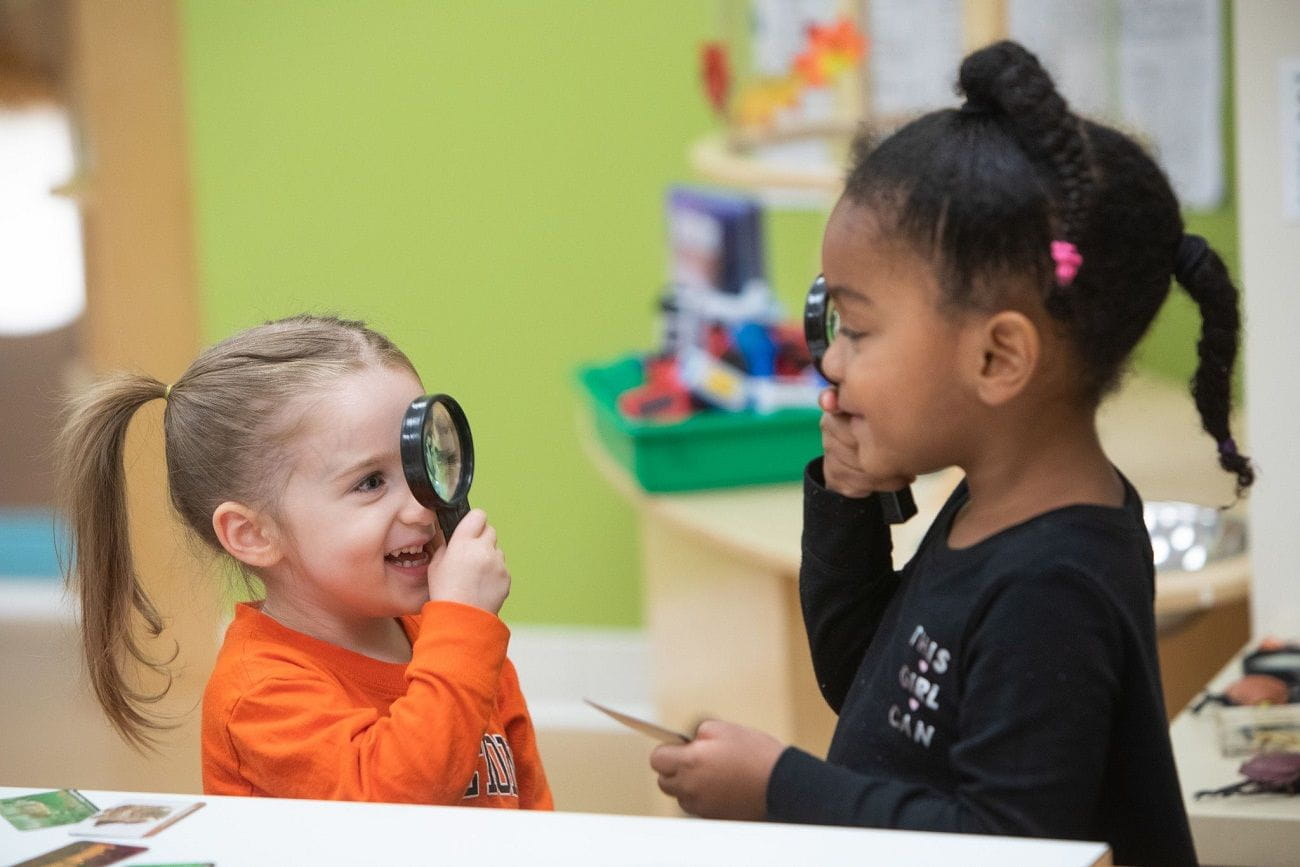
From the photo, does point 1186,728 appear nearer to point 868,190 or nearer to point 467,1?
point 868,190

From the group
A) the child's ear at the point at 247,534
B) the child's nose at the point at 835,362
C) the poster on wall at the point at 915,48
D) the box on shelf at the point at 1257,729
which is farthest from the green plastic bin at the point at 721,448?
the child's nose at the point at 835,362

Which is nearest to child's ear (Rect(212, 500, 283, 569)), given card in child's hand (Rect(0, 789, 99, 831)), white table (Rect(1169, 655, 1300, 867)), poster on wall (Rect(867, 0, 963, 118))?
card in child's hand (Rect(0, 789, 99, 831))

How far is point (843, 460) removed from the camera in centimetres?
111

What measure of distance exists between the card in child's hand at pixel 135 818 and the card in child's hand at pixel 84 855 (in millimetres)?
17

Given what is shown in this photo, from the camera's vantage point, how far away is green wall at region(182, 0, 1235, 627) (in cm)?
370

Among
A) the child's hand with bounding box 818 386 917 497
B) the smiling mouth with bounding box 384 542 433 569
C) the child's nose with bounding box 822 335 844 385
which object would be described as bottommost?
the smiling mouth with bounding box 384 542 433 569

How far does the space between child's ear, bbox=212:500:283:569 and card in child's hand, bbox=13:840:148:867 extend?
1.23 ft

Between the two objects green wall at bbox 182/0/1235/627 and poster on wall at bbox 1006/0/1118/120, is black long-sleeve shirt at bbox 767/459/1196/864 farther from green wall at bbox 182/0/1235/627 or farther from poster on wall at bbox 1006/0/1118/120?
green wall at bbox 182/0/1235/627

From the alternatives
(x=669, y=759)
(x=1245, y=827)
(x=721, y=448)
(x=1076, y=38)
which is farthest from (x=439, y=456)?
(x=1076, y=38)

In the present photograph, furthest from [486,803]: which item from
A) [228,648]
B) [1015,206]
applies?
[1015,206]

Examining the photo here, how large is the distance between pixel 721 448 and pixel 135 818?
1.73 metres

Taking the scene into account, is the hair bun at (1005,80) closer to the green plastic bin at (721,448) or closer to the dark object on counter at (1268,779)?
the dark object on counter at (1268,779)

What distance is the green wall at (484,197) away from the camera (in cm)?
370

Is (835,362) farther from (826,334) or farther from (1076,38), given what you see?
(1076,38)
